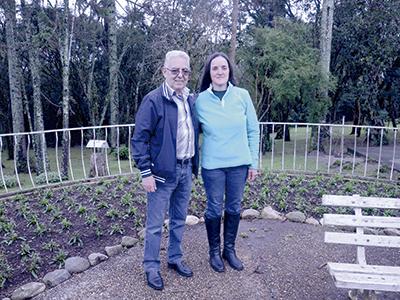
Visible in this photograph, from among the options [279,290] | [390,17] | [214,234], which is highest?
[390,17]

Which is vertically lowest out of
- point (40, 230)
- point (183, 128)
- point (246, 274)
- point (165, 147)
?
point (246, 274)

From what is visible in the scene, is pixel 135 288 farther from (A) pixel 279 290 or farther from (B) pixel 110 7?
(B) pixel 110 7

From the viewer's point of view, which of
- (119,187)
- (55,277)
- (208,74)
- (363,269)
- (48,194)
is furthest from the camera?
(119,187)

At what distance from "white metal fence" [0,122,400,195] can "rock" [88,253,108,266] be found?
2.36m

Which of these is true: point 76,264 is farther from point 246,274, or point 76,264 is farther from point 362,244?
point 362,244

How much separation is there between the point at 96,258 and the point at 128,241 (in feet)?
1.32

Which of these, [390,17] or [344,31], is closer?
[390,17]

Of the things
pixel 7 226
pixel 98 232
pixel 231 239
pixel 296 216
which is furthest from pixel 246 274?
pixel 7 226

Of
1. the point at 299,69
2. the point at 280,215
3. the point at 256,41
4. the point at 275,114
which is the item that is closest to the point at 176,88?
the point at 280,215

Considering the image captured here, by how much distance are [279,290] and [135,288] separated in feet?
3.61

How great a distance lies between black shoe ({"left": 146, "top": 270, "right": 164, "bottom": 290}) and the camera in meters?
2.83

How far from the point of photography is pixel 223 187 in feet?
9.54

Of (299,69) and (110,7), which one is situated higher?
(110,7)

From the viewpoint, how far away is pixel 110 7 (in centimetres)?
1187
